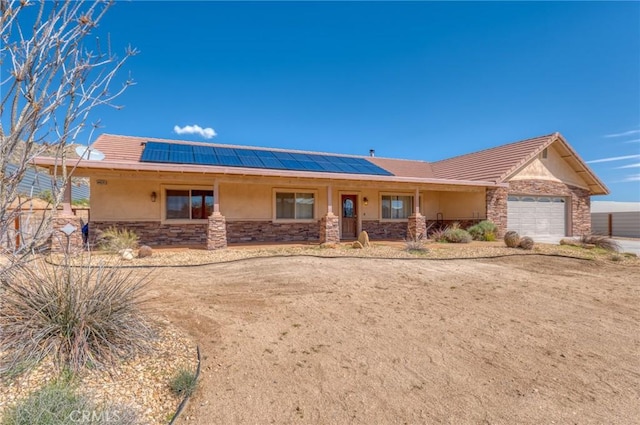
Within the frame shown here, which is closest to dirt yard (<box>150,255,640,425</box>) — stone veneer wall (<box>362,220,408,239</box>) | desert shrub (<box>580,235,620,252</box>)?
desert shrub (<box>580,235,620,252</box>)

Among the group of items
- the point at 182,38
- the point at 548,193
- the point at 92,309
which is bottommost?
the point at 92,309

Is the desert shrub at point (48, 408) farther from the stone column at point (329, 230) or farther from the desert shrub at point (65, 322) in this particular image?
the stone column at point (329, 230)

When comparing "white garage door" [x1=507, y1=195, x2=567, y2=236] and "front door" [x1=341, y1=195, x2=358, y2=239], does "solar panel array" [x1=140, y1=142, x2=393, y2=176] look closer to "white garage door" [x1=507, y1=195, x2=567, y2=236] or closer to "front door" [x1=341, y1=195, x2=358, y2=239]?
"front door" [x1=341, y1=195, x2=358, y2=239]

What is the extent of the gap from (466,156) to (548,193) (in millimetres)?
5346

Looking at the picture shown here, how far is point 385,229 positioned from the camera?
54.3 feet

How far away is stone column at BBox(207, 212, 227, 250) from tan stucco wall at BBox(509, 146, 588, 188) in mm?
14224

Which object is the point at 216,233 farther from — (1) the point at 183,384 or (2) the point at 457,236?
(2) the point at 457,236

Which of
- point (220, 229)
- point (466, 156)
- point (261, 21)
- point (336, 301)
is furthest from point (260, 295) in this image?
point (466, 156)

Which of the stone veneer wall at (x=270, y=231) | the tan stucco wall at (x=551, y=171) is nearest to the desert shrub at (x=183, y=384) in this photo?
the stone veneer wall at (x=270, y=231)

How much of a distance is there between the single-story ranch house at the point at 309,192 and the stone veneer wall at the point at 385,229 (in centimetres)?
5

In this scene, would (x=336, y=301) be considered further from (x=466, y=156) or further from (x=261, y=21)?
(x=466, y=156)

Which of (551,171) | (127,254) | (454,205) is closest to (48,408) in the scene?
(127,254)

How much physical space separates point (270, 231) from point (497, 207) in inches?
428

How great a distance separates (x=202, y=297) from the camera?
19.0 feet
